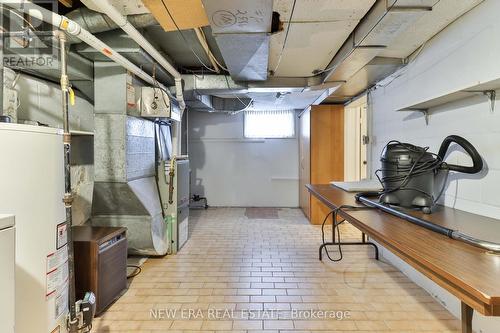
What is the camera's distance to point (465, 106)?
1.80 m

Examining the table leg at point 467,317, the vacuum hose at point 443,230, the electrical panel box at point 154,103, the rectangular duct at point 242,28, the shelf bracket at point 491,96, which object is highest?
the rectangular duct at point 242,28

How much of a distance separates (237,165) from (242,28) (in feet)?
14.5

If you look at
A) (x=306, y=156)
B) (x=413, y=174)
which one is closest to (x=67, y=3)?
(x=413, y=174)

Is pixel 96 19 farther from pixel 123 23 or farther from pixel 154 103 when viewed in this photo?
pixel 154 103

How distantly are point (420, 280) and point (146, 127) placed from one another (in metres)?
3.17

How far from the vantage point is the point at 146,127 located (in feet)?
10.4

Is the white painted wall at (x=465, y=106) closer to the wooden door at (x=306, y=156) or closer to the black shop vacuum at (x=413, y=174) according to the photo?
the black shop vacuum at (x=413, y=174)

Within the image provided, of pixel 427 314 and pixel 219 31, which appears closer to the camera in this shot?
pixel 219 31

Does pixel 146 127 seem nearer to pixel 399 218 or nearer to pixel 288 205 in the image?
pixel 399 218

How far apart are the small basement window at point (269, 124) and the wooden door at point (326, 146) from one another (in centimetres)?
144

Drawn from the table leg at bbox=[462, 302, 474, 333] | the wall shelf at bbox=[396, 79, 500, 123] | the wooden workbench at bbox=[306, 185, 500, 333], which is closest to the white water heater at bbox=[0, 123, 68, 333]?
the wooden workbench at bbox=[306, 185, 500, 333]

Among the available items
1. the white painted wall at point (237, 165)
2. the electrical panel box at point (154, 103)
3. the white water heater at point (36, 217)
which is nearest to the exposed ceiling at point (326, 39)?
the electrical panel box at point (154, 103)

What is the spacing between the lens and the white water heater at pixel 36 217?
4.10 ft

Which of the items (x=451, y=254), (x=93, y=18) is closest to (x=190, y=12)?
(x=93, y=18)
